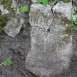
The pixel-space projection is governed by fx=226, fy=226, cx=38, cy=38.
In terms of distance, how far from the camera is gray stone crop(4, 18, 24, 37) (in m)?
2.75

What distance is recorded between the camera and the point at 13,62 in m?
2.66

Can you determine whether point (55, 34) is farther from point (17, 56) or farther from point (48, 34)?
point (17, 56)

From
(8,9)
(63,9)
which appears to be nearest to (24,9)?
(8,9)

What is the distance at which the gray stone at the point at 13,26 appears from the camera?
9.03 feet

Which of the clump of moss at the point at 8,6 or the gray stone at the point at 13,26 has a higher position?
the clump of moss at the point at 8,6

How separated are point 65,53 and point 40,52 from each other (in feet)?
0.96

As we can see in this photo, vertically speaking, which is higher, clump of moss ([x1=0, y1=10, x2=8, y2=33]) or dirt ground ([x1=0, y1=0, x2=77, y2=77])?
clump of moss ([x1=0, y1=10, x2=8, y2=33])

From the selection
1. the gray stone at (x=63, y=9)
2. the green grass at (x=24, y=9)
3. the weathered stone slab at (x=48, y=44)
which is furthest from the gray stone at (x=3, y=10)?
the gray stone at (x=63, y=9)

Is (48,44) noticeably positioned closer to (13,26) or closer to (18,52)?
(18,52)

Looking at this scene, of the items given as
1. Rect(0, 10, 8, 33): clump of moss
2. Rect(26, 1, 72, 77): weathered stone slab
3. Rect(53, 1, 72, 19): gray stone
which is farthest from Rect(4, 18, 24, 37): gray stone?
Rect(53, 1, 72, 19): gray stone

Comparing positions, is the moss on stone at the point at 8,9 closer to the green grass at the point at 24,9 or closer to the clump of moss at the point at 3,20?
the clump of moss at the point at 3,20

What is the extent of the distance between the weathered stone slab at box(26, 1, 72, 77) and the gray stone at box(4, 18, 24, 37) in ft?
0.60

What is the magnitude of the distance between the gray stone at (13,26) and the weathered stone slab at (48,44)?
0.18 metres

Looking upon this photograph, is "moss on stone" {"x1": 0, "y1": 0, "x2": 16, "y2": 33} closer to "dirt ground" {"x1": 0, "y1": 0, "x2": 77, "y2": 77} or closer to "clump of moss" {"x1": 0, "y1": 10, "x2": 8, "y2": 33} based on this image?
"clump of moss" {"x1": 0, "y1": 10, "x2": 8, "y2": 33}
